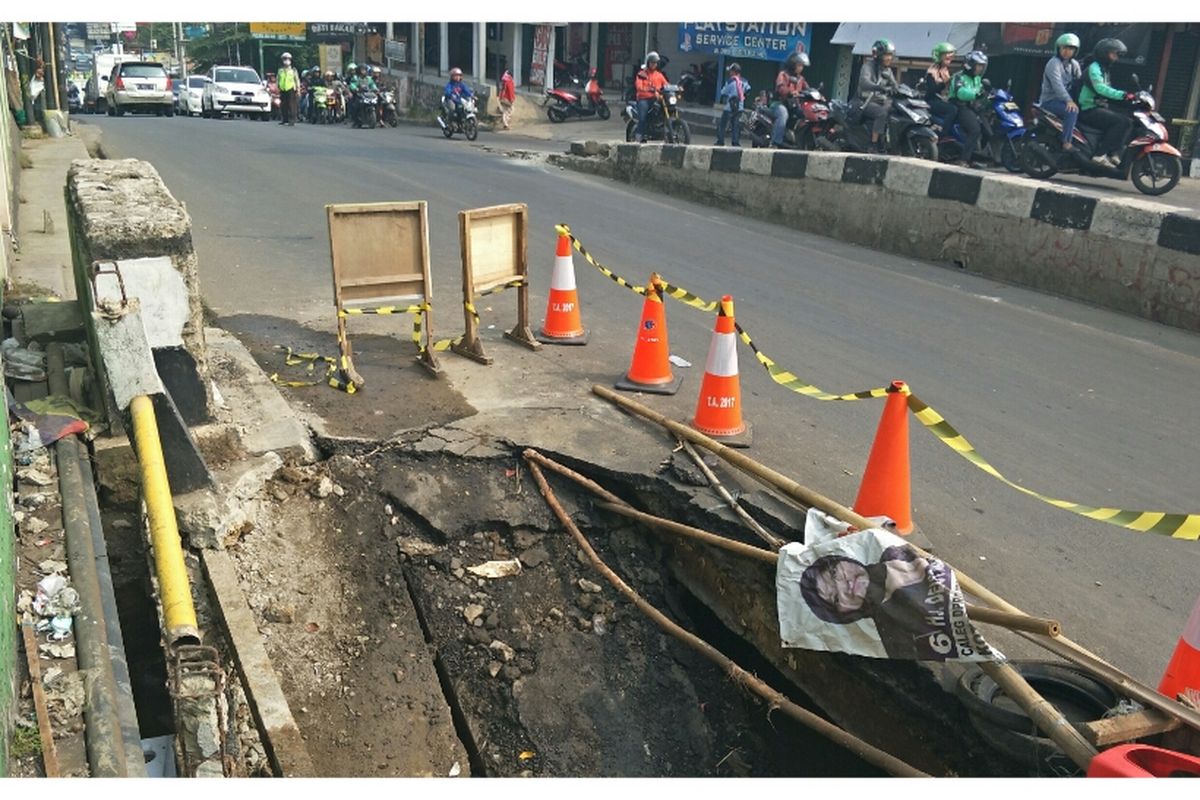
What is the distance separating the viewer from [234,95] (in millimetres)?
30359

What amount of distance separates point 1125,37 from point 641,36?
15213 millimetres

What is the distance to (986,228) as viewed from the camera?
9258 mm

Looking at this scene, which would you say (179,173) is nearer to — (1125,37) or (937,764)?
(937,764)

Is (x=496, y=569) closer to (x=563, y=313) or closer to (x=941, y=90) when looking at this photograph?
(x=563, y=313)

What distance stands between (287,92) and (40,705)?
1005 inches

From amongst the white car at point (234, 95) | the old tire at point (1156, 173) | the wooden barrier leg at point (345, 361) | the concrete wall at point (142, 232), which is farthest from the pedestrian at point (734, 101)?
the white car at point (234, 95)

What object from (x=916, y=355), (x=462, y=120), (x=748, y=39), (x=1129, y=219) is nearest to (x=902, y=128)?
(x=1129, y=219)

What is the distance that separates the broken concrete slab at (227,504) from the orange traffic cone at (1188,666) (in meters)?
3.54

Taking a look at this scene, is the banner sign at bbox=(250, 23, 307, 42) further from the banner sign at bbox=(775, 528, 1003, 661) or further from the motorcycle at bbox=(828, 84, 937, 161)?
the banner sign at bbox=(775, 528, 1003, 661)

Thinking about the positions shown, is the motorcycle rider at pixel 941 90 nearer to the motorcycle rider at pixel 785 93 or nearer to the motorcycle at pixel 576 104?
the motorcycle rider at pixel 785 93

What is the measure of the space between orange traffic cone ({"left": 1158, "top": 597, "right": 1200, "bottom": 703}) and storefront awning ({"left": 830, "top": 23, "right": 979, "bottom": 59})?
733 inches

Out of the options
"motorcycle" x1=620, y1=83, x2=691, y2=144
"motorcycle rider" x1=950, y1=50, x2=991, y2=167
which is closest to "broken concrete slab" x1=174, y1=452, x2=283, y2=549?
"motorcycle rider" x1=950, y1=50, x2=991, y2=167

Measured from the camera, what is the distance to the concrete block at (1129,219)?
25.7 ft

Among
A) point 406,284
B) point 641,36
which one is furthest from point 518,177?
point 641,36
